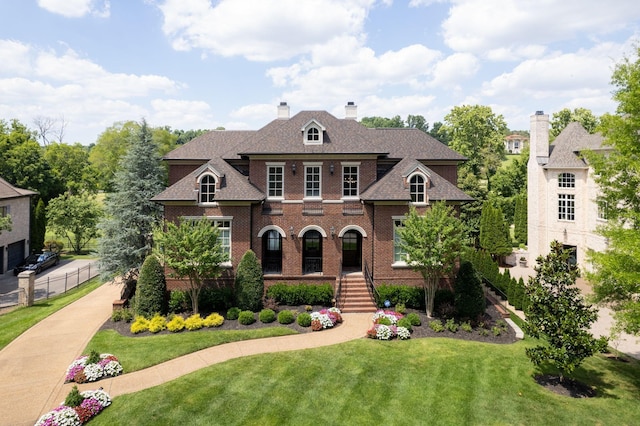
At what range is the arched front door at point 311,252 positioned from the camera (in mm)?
22998

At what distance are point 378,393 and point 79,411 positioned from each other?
936cm

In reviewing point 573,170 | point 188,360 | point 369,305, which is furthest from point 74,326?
point 573,170

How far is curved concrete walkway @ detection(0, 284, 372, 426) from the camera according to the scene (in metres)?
12.0

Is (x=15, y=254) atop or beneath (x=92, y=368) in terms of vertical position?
atop

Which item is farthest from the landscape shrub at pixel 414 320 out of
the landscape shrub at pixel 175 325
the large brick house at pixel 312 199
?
the landscape shrub at pixel 175 325

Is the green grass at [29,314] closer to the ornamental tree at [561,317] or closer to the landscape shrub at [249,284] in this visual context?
the landscape shrub at [249,284]

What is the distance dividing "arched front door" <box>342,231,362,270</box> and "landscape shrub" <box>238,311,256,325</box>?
7.97m

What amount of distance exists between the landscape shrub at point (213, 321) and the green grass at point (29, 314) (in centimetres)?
865

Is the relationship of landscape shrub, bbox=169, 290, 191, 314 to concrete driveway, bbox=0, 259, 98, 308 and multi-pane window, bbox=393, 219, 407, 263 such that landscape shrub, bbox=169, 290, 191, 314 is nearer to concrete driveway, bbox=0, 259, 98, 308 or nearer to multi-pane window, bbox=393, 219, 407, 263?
concrete driveway, bbox=0, 259, 98, 308

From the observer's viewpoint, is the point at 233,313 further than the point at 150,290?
No

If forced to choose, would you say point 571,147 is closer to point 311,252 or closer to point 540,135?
point 540,135

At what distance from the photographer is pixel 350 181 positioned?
22438mm

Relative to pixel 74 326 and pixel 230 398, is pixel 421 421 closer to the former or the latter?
pixel 230 398

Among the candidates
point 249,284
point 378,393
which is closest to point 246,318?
point 249,284
